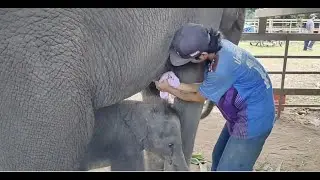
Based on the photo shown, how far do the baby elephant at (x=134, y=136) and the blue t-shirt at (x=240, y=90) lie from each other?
0.26m

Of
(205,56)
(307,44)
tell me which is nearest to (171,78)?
(205,56)

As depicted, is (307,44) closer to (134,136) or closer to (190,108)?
(190,108)

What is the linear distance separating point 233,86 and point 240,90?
1.0 inches

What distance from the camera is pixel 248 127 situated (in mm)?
1367

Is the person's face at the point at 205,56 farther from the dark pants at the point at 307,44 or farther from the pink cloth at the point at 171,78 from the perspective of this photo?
the dark pants at the point at 307,44

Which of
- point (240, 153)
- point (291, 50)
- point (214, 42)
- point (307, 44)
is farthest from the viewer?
point (291, 50)

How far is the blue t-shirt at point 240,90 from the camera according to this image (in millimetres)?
1303

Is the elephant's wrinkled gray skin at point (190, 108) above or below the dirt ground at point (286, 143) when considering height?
above

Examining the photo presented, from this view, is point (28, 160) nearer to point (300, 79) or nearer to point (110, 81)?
point (110, 81)

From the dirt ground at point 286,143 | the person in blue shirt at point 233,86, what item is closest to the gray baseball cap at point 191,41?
the person in blue shirt at point 233,86

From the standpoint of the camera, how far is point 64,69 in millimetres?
1152
